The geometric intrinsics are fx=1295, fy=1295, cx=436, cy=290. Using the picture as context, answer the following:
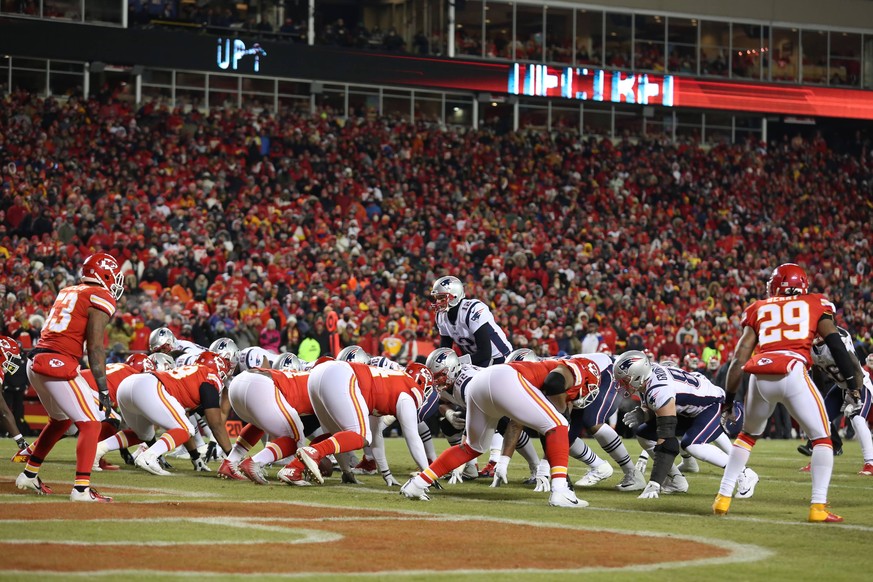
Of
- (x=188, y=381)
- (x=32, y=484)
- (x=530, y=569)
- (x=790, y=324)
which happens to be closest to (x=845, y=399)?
(x=790, y=324)

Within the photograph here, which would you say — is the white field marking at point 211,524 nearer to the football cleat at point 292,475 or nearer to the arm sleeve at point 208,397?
the football cleat at point 292,475

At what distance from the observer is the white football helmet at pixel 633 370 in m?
11.1

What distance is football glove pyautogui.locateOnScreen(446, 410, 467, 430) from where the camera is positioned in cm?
1289

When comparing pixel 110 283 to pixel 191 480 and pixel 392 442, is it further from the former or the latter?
pixel 392 442

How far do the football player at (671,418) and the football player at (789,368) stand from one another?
1.28 m

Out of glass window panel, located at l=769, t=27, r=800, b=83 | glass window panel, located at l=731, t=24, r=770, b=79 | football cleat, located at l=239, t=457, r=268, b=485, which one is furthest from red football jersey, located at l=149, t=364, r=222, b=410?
glass window panel, located at l=769, t=27, r=800, b=83

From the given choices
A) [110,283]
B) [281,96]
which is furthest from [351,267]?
[110,283]

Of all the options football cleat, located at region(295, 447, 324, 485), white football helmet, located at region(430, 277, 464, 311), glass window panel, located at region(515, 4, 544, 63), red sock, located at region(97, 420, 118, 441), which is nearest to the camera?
football cleat, located at region(295, 447, 324, 485)

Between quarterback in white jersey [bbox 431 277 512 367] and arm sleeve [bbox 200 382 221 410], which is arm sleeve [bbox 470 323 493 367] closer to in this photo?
quarterback in white jersey [bbox 431 277 512 367]

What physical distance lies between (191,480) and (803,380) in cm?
592

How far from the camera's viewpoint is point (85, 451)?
969 centimetres

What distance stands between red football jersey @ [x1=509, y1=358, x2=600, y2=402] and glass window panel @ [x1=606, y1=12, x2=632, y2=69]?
28.1m

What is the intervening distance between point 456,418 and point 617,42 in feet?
88.1

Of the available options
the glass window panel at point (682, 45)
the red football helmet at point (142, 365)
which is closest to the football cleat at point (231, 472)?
the red football helmet at point (142, 365)
